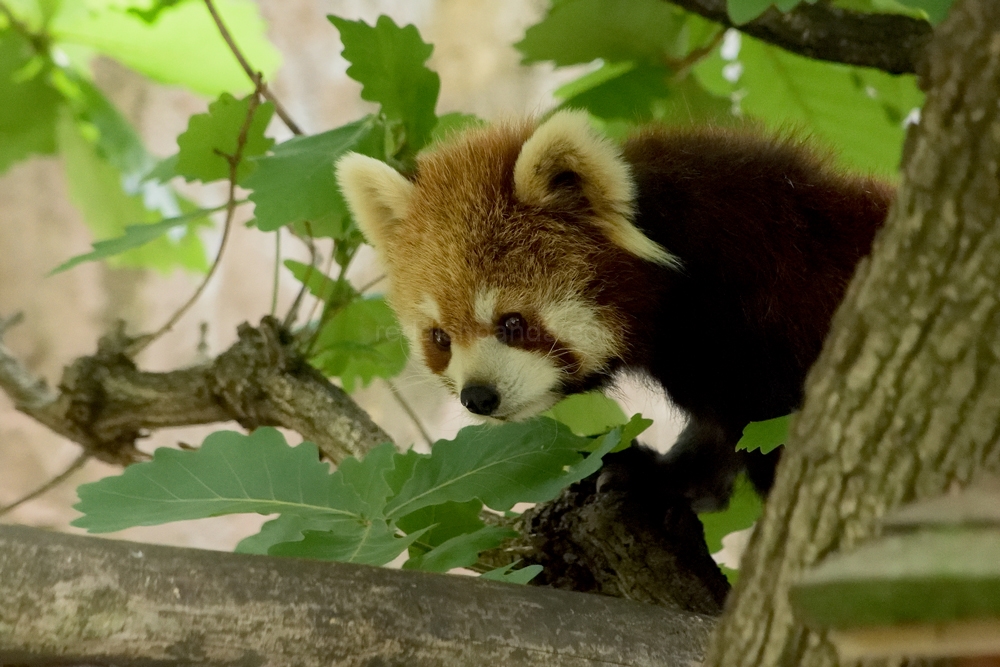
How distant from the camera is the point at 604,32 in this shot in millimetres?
2455

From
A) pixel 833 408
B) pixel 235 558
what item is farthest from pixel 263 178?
pixel 833 408

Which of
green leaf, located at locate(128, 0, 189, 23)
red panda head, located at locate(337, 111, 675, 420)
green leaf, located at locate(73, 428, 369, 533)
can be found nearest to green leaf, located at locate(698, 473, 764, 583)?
red panda head, located at locate(337, 111, 675, 420)

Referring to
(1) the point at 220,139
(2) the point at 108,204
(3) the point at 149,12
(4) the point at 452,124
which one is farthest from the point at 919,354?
(2) the point at 108,204

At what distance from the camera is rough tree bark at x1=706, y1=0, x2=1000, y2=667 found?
0.81 m

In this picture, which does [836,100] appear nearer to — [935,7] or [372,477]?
[935,7]

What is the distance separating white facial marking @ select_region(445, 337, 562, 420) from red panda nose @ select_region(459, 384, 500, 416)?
0.5 inches

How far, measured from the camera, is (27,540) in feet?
4.14

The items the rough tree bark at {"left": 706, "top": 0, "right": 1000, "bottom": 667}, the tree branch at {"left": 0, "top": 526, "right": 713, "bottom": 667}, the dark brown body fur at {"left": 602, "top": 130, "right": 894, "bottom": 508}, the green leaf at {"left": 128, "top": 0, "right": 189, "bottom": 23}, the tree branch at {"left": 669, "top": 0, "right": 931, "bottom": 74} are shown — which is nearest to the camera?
the rough tree bark at {"left": 706, "top": 0, "right": 1000, "bottom": 667}

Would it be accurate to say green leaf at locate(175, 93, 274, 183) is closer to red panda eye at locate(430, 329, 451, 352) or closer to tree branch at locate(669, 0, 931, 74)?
red panda eye at locate(430, 329, 451, 352)

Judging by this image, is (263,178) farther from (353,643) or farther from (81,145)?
(81,145)

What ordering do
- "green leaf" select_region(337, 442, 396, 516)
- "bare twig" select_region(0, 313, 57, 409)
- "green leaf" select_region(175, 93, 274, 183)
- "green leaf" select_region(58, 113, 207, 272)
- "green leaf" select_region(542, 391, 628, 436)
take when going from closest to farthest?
"green leaf" select_region(337, 442, 396, 516) < "green leaf" select_region(175, 93, 274, 183) < "green leaf" select_region(542, 391, 628, 436) < "bare twig" select_region(0, 313, 57, 409) < "green leaf" select_region(58, 113, 207, 272)

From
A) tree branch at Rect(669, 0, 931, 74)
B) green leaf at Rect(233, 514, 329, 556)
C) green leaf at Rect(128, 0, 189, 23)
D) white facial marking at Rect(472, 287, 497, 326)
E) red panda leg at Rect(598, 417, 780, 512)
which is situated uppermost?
green leaf at Rect(128, 0, 189, 23)

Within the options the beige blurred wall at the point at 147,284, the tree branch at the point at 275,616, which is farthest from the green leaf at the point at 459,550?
the beige blurred wall at the point at 147,284

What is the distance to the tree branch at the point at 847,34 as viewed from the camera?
2033 millimetres
